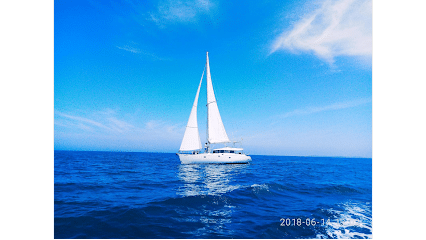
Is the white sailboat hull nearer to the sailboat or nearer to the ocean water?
the sailboat

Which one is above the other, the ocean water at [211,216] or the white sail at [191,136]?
the white sail at [191,136]

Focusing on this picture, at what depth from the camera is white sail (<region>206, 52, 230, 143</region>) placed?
93.9 feet

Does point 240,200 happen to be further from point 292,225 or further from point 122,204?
point 122,204

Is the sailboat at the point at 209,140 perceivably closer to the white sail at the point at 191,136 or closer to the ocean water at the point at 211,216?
the white sail at the point at 191,136

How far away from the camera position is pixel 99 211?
627cm

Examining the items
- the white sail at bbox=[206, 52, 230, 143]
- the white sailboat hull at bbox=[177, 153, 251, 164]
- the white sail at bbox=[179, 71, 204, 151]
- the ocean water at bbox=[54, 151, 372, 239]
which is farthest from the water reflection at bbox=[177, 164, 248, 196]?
the white sail at bbox=[206, 52, 230, 143]

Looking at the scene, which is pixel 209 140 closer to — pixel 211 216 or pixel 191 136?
pixel 191 136

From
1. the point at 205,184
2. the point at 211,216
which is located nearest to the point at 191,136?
the point at 205,184

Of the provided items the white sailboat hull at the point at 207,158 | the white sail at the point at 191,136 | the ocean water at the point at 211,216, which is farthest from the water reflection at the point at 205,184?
the white sail at the point at 191,136

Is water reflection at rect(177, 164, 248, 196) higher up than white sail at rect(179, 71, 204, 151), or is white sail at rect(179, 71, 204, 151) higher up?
white sail at rect(179, 71, 204, 151)

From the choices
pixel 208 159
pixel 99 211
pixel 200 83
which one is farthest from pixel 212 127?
pixel 99 211

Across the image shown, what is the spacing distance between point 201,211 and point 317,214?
4380 millimetres

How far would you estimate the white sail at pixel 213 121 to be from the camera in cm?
2861

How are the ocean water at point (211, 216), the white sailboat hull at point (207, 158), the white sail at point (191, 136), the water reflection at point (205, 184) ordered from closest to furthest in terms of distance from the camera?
the ocean water at point (211, 216), the water reflection at point (205, 184), the white sailboat hull at point (207, 158), the white sail at point (191, 136)
